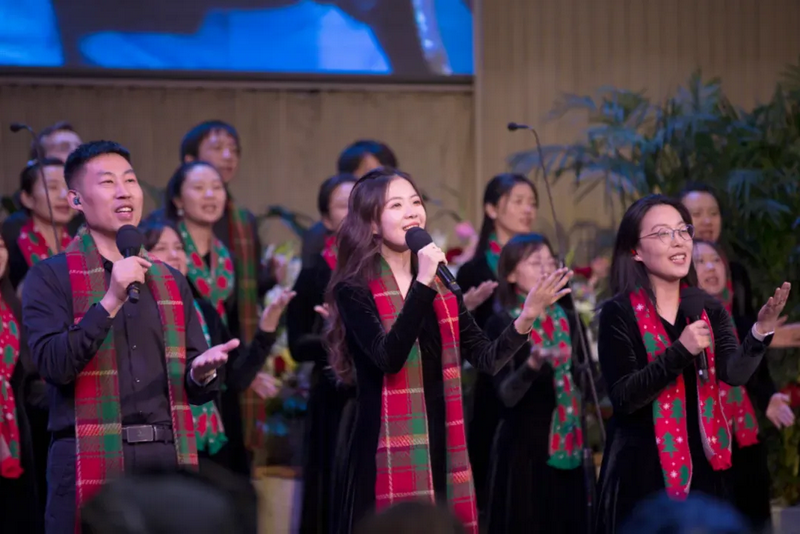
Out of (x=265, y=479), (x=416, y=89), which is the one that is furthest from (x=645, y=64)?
(x=265, y=479)

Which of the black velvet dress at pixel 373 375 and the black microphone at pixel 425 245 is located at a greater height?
the black microphone at pixel 425 245

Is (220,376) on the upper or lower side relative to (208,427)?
upper

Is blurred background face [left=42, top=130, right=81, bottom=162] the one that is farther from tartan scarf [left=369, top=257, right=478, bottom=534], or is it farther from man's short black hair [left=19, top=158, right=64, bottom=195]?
tartan scarf [left=369, top=257, right=478, bottom=534]

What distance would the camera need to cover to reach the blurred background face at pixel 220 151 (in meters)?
5.26

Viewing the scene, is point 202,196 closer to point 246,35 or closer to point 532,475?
point 532,475

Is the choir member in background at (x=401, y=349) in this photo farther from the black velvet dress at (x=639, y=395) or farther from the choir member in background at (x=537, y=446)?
the choir member in background at (x=537, y=446)

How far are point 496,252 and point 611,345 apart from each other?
132 cm

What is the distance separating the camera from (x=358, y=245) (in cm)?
333

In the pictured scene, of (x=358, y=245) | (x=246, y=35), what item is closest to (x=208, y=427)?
(x=358, y=245)

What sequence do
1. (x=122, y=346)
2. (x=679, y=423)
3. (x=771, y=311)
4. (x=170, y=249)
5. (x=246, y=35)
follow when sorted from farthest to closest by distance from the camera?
1. (x=246, y=35)
2. (x=170, y=249)
3. (x=679, y=423)
4. (x=771, y=311)
5. (x=122, y=346)

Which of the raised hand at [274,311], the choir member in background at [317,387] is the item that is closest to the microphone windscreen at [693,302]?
the raised hand at [274,311]

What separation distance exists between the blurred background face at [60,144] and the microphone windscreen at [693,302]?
9.80 feet

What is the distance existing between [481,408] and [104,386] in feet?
6.34

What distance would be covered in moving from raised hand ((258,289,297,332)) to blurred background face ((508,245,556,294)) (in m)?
1.02
